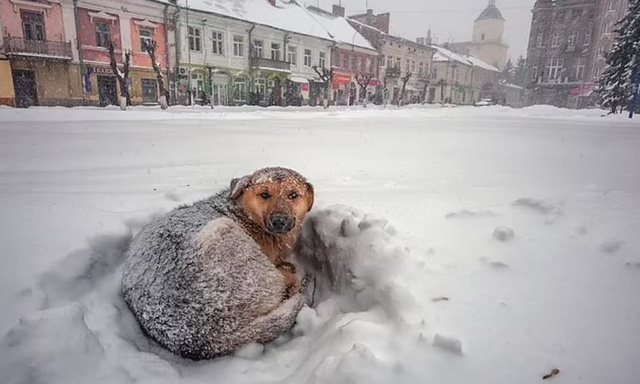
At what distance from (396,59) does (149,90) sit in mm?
16682

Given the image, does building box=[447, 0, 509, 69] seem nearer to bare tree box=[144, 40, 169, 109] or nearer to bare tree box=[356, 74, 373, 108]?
bare tree box=[356, 74, 373, 108]

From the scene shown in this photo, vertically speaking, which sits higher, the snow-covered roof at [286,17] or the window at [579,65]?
the snow-covered roof at [286,17]

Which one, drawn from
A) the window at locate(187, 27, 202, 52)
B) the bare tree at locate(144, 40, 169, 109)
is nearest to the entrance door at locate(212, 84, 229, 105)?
the window at locate(187, 27, 202, 52)

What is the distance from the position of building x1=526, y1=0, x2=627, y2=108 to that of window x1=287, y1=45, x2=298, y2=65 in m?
11.7

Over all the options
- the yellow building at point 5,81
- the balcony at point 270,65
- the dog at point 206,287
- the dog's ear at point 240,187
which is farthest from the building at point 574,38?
the yellow building at point 5,81

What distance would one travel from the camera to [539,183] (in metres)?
3.47

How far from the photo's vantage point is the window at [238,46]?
17828mm

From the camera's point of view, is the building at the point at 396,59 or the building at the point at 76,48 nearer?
the building at the point at 76,48

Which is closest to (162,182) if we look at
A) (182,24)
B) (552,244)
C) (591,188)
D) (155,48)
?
(552,244)

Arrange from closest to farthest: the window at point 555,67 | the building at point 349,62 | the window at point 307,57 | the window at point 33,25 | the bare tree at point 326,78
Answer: the window at point 33,25 → the window at point 555,67 → the bare tree at point 326,78 → the window at point 307,57 → the building at point 349,62

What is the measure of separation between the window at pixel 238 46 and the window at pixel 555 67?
14676 millimetres

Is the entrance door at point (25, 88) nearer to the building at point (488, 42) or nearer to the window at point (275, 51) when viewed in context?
the window at point (275, 51)

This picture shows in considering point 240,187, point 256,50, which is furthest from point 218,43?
point 240,187

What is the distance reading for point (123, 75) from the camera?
14406 millimetres
